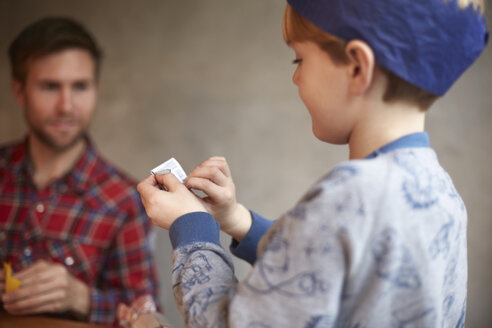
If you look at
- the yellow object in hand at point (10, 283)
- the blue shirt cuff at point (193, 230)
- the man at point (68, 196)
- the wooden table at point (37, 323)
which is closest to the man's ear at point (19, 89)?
the man at point (68, 196)

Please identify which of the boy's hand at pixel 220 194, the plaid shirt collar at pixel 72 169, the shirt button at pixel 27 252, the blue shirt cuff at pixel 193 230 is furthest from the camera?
the plaid shirt collar at pixel 72 169

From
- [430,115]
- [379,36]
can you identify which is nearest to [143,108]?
[430,115]

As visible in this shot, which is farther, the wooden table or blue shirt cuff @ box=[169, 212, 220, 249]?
the wooden table

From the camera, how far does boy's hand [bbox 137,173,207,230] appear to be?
629 mm

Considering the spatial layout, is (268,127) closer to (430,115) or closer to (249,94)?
(249,94)

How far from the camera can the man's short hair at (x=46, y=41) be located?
1.60m

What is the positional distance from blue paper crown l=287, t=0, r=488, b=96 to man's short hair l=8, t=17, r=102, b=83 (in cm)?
133

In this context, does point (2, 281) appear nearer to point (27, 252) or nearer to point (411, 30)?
point (27, 252)

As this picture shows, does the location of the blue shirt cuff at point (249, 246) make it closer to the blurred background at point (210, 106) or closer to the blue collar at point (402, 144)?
the blue collar at point (402, 144)

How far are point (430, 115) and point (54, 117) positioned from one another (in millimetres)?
1311

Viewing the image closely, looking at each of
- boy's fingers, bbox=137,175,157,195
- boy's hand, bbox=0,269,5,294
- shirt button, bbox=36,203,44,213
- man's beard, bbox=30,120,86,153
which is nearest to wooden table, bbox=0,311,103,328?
boy's hand, bbox=0,269,5,294

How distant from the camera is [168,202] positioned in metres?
0.64

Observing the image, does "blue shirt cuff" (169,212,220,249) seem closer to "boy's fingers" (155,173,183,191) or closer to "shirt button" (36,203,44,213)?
"boy's fingers" (155,173,183,191)

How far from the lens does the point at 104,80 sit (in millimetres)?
1832
